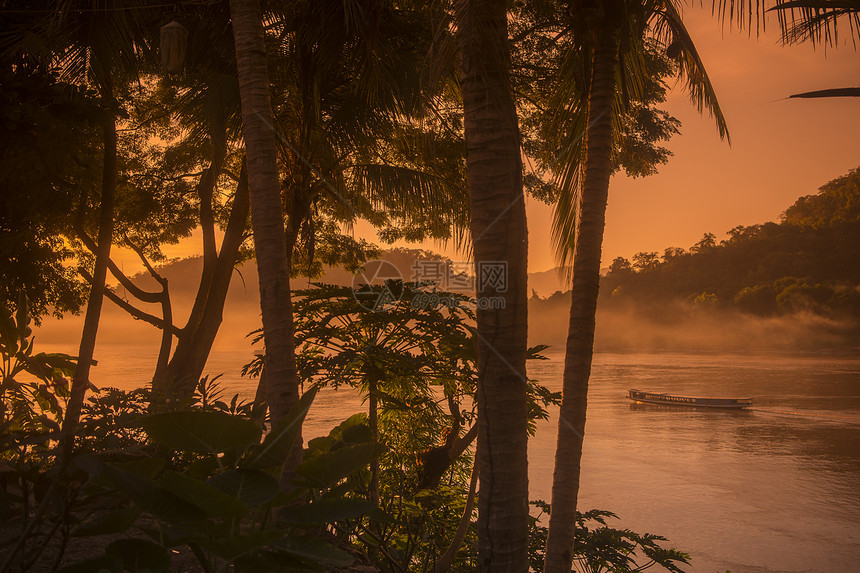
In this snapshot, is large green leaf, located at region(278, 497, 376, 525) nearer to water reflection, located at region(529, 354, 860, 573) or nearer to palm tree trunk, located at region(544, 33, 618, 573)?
palm tree trunk, located at region(544, 33, 618, 573)

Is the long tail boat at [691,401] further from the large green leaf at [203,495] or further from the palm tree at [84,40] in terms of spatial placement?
the large green leaf at [203,495]

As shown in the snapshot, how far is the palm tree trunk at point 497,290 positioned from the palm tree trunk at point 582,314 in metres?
1.55

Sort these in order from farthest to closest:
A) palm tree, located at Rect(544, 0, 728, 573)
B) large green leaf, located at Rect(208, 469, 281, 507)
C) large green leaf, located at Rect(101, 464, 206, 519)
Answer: palm tree, located at Rect(544, 0, 728, 573)
large green leaf, located at Rect(208, 469, 281, 507)
large green leaf, located at Rect(101, 464, 206, 519)

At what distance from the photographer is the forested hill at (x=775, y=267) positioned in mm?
65688

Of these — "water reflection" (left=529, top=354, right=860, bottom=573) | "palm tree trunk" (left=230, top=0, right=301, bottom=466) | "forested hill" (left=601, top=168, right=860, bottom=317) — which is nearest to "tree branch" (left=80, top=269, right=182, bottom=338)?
"palm tree trunk" (left=230, top=0, right=301, bottom=466)

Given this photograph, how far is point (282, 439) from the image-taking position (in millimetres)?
870

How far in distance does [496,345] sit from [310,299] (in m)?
2.89

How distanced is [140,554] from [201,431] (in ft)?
0.66

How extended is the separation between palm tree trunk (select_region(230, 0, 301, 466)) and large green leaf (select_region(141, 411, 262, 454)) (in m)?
2.76

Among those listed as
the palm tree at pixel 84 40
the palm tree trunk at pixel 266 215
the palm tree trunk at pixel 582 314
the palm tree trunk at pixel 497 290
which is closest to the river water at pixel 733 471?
the palm tree at pixel 84 40

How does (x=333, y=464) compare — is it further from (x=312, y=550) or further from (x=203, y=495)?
(x=203, y=495)

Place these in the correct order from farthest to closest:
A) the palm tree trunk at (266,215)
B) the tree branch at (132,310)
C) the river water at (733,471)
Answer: the river water at (733,471), the tree branch at (132,310), the palm tree trunk at (266,215)

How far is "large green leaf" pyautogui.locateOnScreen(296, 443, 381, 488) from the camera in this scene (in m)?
1.02

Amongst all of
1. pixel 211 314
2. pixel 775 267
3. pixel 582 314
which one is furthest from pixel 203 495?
pixel 775 267
